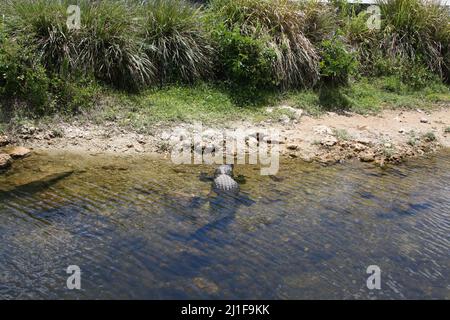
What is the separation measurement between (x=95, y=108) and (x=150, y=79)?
144 centimetres

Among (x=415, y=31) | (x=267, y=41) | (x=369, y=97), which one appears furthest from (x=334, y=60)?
(x=415, y=31)

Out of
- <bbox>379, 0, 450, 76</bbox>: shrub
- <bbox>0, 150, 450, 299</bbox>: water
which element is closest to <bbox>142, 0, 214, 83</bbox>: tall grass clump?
<bbox>0, 150, 450, 299</bbox>: water

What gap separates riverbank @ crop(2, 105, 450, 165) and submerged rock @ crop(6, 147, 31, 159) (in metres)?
0.29

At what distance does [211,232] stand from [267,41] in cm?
596

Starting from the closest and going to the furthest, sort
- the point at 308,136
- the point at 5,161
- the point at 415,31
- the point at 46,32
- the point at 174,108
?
the point at 5,161 < the point at 46,32 < the point at 308,136 < the point at 174,108 < the point at 415,31

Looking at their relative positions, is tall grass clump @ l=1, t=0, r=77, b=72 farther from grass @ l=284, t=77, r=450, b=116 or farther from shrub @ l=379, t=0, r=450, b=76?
shrub @ l=379, t=0, r=450, b=76

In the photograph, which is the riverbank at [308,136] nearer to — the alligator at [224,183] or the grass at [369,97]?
the grass at [369,97]

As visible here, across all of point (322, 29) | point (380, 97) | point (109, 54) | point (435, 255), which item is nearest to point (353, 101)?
point (380, 97)

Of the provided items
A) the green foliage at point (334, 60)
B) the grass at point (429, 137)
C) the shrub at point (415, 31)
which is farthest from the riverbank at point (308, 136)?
the shrub at point (415, 31)

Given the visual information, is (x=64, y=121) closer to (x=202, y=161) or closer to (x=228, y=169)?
(x=202, y=161)

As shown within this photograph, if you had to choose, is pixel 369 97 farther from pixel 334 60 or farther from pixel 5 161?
pixel 5 161

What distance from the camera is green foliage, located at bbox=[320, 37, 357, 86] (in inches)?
463

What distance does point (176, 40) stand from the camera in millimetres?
10898

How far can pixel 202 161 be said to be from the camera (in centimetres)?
879
